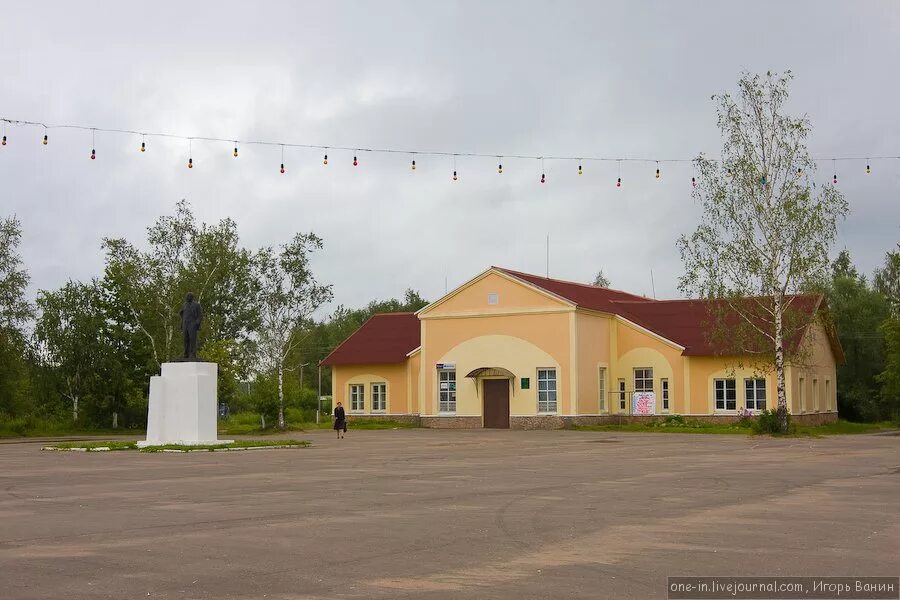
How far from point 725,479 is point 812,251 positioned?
2274 cm

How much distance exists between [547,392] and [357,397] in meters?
12.9

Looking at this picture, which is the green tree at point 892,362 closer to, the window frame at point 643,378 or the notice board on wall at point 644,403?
the window frame at point 643,378

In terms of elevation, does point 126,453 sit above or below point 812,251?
below

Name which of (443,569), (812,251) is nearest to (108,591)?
(443,569)

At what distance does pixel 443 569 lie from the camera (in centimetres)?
905

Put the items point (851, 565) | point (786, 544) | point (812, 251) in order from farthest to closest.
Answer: point (812, 251) < point (786, 544) < point (851, 565)

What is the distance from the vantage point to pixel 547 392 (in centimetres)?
4822

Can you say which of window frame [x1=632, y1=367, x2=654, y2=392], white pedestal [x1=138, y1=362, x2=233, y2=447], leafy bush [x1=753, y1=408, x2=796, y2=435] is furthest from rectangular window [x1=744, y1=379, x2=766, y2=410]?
white pedestal [x1=138, y1=362, x2=233, y2=447]

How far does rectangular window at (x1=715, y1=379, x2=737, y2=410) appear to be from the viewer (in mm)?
47719

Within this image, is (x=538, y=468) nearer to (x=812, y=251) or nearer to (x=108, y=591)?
(x=108, y=591)

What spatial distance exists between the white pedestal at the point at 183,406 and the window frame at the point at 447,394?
67.4 feet

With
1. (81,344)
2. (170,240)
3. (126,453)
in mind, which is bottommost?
(126,453)

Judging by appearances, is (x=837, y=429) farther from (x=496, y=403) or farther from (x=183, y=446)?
(x=183, y=446)

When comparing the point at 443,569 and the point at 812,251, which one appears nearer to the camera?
the point at 443,569
